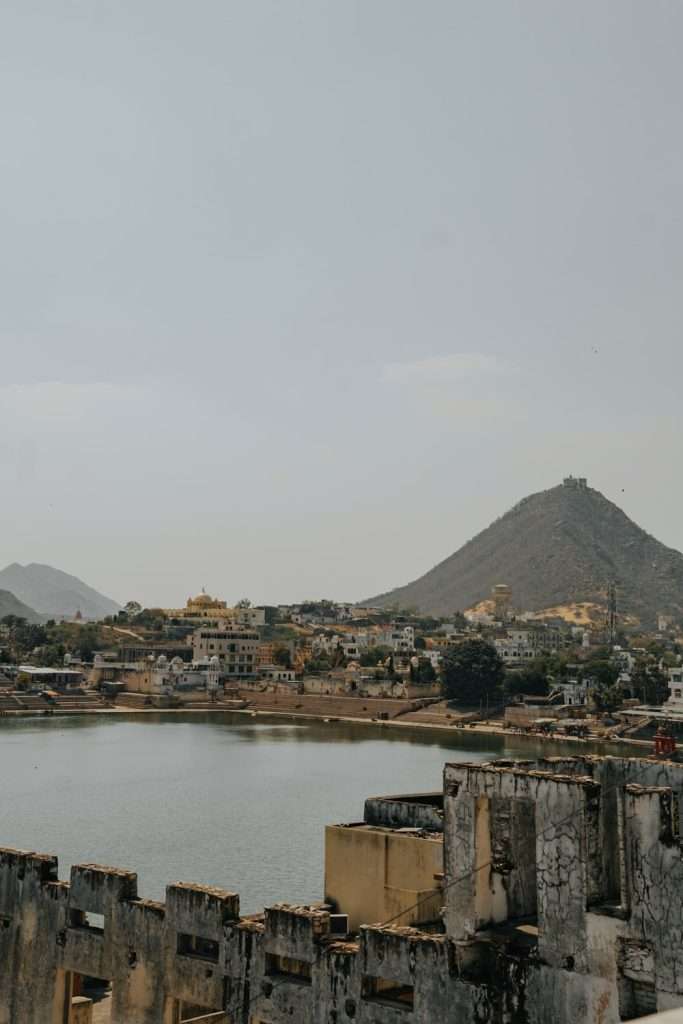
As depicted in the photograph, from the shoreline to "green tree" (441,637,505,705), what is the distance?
15.4ft

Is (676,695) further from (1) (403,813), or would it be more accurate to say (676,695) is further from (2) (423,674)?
(1) (403,813)

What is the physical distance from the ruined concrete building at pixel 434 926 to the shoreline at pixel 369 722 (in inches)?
2863

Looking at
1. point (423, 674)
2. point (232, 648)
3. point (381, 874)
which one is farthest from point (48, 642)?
point (381, 874)

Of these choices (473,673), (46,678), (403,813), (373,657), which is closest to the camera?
(403,813)

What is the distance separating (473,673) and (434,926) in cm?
9640

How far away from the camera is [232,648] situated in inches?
5364

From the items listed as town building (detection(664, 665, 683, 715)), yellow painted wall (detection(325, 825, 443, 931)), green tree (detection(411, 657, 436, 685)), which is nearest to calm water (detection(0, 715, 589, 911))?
town building (detection(664, 665, 683, 715))

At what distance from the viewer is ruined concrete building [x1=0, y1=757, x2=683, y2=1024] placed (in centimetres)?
873

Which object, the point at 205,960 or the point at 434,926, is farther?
the point at 434,926

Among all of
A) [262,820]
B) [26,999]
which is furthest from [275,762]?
[26,999]

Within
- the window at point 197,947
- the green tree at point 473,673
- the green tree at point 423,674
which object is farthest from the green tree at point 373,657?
the window at point 197,947

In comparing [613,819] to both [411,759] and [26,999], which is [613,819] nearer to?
[26,999]

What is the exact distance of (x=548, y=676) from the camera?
370 feet

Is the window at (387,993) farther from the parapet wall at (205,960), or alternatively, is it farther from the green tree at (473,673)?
the green tree at (473,673)
